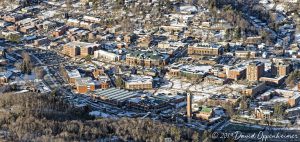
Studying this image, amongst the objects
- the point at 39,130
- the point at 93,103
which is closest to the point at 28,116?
the point at 39,130

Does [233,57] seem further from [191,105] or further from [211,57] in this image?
[191,105]

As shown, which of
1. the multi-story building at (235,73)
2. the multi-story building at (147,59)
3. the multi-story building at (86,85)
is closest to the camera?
the multi-story building at (86,85)

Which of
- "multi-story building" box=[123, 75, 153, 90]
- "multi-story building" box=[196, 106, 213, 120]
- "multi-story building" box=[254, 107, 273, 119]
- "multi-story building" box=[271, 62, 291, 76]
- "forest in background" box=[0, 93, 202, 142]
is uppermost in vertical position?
"forest in background" box=[0, 93, 202, 142]

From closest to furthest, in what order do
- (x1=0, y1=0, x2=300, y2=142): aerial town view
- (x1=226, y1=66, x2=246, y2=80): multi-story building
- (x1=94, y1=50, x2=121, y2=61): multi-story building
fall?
1. (x1=0, y1=0, x2=300, y2=142): aerial town view
2. (x1=226, y1=66, x2=246, y2=80): multi-story building
3. (x1=94, y1=50, x2=121, y2=61): multi-story building

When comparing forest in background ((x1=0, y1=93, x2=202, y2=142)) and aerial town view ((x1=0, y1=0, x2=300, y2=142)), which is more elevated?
→ forest in background ((x1=0, y1=93, x2=202, y2=142))

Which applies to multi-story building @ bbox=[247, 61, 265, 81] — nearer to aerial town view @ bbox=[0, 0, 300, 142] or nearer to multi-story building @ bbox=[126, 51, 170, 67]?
aerial town view @ bbox=[0, 0, 300, 142]

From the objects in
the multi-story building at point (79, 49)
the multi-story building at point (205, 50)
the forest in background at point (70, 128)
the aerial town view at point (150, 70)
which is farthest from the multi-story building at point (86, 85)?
the multi-story building at point (205, 50)

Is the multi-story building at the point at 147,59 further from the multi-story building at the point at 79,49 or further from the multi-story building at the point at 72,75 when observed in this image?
the multi-story building at the point at 72,75

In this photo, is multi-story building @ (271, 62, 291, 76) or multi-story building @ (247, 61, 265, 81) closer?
multi-story building @ (247, 61, 265, 81)

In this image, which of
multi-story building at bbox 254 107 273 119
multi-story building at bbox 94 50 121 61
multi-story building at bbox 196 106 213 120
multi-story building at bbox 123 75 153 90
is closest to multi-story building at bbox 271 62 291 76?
multi-story building at bbox 254 107 273 119
